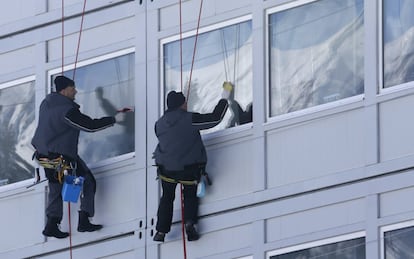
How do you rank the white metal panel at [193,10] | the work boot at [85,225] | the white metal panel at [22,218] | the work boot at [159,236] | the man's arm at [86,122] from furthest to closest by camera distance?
1. the white metal panel at [22,218]
2. the work boot at [85,225]
3. the man's arm at [86,122]
4. the white metal panel at [193,10]
5. the work boot at [159,236]

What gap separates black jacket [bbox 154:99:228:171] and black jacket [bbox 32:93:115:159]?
3.57ft

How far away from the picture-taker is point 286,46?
88.9ft

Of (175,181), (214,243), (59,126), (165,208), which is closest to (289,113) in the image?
(175,181)

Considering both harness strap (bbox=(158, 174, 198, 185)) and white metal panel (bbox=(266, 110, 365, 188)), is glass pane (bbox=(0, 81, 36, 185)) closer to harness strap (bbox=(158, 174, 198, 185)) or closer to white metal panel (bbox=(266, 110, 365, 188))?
harness strap (bbox=(158, 174, 198, 185))

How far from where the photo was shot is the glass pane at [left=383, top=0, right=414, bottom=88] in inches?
1021

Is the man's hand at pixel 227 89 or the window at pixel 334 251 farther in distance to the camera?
the man's hand at pixel 227 89

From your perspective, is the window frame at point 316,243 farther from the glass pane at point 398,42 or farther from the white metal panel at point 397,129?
the glass pane at point 398,42

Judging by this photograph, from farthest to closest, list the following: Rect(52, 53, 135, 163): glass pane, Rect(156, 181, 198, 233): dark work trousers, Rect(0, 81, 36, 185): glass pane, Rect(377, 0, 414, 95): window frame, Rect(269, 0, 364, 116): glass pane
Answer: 1. Rect(0, 81, 36, 185): glass pane
2. Rect(52, 53, 135, 163): glass pane
3. Rect(156, 181, 198, 233): dark work trousers
4. Rect(269, 0, 364, 116): glass pane
5. Rect(377, 0, 414, 95): window frame

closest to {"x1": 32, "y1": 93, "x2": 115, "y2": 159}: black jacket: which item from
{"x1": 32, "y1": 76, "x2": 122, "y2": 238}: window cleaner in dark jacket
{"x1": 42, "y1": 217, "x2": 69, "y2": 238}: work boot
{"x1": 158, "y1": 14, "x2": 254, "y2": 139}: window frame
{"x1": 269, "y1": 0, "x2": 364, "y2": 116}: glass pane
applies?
{"x1": 32, "y1": 76, "x2": 122, "y2": 238}: window cleaner in dark jacket

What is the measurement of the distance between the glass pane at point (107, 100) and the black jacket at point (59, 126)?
0.50 metres

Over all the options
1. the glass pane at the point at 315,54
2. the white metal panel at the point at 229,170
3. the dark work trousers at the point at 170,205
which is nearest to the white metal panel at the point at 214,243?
the dark work trousers at the point at 170,205

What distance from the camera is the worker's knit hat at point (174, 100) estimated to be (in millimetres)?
27141

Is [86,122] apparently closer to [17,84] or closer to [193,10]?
[193,10]

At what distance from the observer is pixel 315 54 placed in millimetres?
26797
